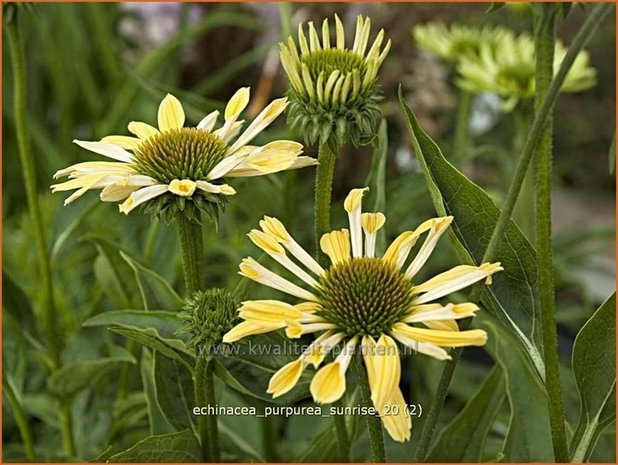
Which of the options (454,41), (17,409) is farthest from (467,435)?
(454,41)

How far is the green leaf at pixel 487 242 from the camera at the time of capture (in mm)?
365

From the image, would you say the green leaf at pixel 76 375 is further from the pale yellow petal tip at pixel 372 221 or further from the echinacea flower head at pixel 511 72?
the echinacea flower head at pixel 511 72

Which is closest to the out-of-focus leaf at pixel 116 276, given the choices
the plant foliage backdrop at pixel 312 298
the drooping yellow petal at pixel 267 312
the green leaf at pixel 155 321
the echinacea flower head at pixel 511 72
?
the plant foliage backdrop at pixel 312 298

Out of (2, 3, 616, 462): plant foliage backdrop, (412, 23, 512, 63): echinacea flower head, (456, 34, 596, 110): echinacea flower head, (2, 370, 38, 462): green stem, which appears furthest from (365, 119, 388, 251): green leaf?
(412, 23, 512, 63): echinacea flower head

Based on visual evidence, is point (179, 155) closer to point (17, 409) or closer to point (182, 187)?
point (182, 187)

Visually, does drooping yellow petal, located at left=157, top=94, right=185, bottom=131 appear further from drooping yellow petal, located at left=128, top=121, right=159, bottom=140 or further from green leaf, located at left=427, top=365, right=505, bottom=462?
green leaf, located at left=427, top=365, right=505, bottom=462

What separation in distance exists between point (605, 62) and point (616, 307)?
1.44m

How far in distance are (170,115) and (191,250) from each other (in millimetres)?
67

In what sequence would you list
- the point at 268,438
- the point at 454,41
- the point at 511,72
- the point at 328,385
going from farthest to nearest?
the point at 454,41 → the point at 511,72 → the point at 268,438 → the point at 328,385

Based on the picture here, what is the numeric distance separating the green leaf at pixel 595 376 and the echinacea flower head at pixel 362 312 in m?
0.08

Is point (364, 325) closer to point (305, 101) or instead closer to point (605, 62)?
point (305, 101)

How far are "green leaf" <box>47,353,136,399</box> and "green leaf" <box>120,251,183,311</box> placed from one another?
3.1 inches

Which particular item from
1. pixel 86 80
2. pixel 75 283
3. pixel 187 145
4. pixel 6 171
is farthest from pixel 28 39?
pixel 187 145

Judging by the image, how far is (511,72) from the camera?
854 millimetres
